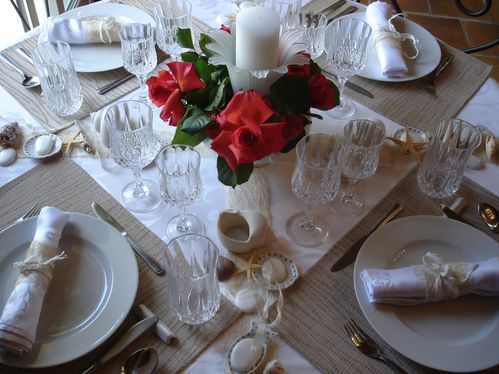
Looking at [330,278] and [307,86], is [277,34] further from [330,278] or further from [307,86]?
[330,278]

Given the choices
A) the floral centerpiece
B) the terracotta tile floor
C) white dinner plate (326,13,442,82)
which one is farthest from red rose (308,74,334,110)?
the terracotta tile floor

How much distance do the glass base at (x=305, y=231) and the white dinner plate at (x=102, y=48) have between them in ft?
1.99

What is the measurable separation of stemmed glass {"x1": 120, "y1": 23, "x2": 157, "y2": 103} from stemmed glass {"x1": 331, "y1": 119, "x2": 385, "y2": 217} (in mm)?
470

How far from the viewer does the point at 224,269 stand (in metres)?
0.85

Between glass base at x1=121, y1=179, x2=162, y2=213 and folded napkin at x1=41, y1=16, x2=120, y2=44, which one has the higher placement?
folded napkin at x1=41, y1=16, x2=120, y2=44

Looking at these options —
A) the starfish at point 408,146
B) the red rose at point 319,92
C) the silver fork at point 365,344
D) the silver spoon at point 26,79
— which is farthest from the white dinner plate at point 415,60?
the silver spoon at point 26,79

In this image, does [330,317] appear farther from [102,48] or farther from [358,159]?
[102,48]

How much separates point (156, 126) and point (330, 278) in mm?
534

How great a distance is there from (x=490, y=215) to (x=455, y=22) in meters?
2.32

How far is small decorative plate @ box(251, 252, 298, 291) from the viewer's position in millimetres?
850

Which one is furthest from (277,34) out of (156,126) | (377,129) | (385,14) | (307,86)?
(385,14)

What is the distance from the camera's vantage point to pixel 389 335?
0.77 m

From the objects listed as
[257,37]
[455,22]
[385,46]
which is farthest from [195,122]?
[455,22]

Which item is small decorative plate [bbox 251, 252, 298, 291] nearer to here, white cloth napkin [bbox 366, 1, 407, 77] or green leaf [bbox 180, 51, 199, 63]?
green leaf [bbox 180, 51, 199, 63]
